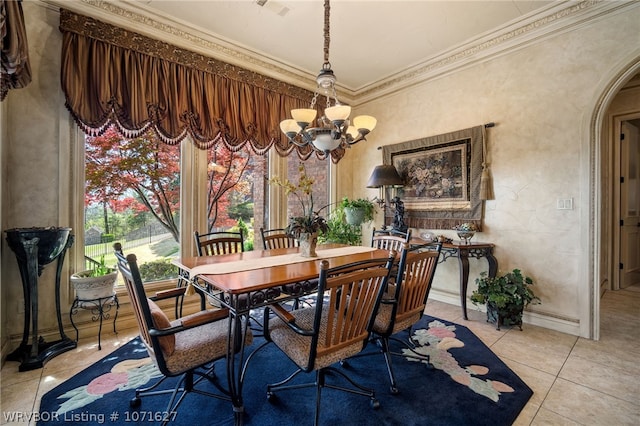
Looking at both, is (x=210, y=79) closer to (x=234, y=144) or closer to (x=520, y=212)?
(x=234, y=144)

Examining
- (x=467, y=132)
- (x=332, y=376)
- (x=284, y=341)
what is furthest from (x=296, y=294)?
(x=467, y=132)

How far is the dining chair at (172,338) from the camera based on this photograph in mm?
1316

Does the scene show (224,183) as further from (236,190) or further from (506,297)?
(506,297)

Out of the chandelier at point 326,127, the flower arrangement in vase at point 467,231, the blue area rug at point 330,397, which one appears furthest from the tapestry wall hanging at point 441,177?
the blue area rug at point 330,397

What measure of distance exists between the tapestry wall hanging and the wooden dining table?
148cm

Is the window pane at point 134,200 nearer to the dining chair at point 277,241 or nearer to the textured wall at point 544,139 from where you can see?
the dining chair at point 277,241

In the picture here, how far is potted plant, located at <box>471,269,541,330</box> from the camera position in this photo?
9.12 ft

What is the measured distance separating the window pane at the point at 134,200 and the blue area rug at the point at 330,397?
1.03 meters

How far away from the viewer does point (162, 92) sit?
2.88 metres

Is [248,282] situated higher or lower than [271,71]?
lower

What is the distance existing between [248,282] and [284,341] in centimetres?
40

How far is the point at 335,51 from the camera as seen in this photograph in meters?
3.46

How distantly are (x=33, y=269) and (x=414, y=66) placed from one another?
4.48m

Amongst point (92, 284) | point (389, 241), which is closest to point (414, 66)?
point (389, 241)
